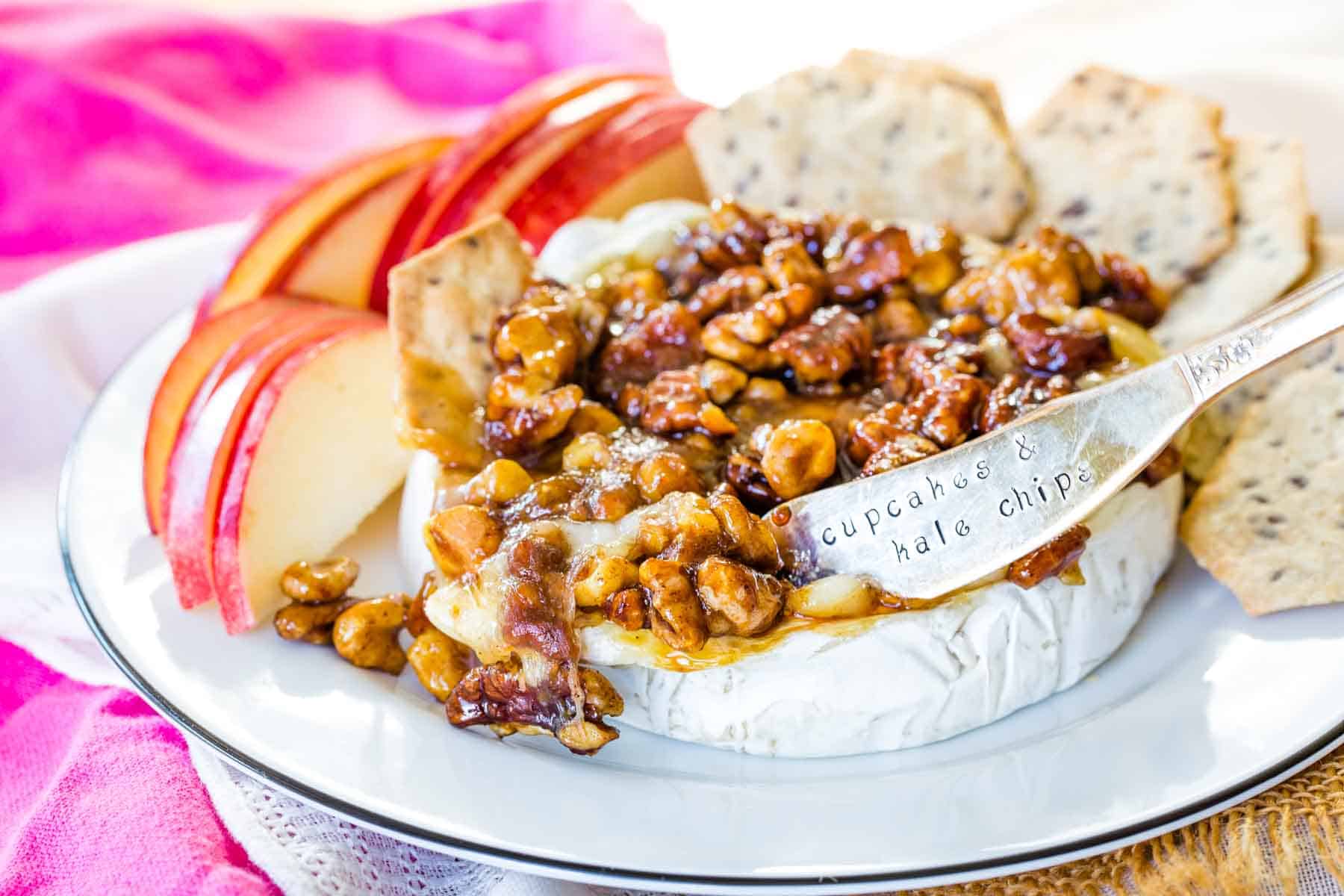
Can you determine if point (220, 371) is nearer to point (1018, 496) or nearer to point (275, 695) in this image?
point (275, 695)

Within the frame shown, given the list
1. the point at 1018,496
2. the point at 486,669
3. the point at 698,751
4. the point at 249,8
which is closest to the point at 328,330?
the point at 486,669

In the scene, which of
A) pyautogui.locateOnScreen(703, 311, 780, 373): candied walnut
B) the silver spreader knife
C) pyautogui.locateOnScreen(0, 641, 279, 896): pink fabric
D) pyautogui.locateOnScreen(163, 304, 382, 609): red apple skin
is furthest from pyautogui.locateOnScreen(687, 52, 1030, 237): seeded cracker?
pyautogui.locateOnScreen(0, 641, 279, 896): pink fabric

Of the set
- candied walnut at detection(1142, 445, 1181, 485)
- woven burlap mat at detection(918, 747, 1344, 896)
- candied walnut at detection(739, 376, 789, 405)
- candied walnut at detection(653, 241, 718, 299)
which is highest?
candied walnut at detection(653, 241, 718, 299)

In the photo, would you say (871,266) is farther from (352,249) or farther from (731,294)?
(352,249)

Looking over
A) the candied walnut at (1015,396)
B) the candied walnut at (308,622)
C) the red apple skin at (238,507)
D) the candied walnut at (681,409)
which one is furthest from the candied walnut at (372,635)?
the candied walnut at (1015,396)

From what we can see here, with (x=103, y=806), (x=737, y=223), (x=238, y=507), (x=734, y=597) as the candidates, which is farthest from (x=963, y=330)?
(x=103, y=806)

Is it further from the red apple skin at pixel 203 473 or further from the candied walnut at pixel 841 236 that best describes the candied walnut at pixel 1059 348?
the red apple skin at pixel 203 473

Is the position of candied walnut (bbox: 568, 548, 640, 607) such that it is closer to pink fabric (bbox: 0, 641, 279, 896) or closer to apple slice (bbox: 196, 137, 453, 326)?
pink fabric (bbox: 0, 641, 279, 896)
